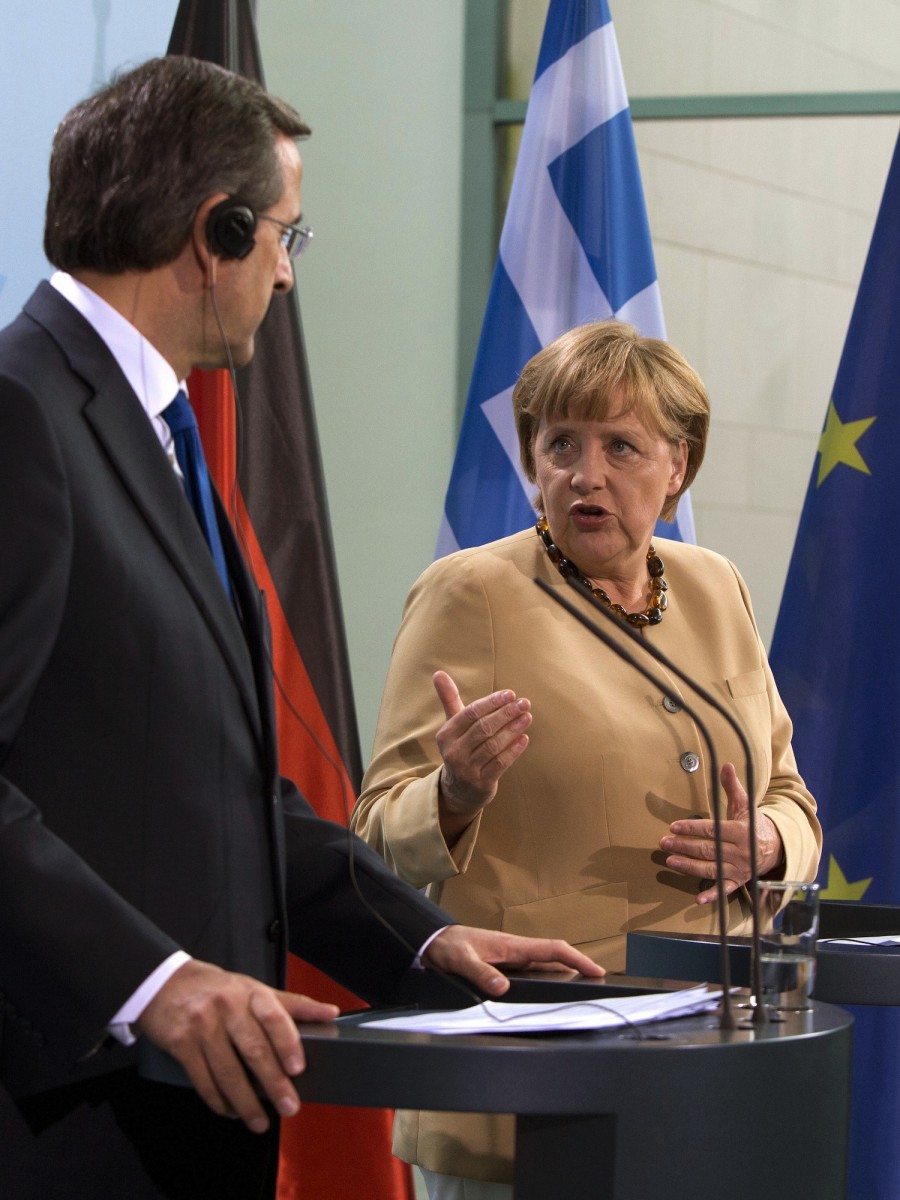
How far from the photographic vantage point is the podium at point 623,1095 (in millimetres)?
1014

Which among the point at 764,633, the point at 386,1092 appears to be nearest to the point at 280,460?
the point at 764,633

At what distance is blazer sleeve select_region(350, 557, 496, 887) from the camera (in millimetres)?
1877

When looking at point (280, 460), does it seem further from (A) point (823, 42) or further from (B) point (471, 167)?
(A) point (823, 42)

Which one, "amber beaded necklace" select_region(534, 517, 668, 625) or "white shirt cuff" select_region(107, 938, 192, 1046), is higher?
"amber beaded necklace" select_region(534, 517, 668, 625)

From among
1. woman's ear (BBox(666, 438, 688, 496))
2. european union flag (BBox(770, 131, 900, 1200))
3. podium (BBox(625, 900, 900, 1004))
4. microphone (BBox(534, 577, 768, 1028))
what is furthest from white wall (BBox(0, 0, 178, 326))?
microphone (BBox(534, 577, 768, 1028))

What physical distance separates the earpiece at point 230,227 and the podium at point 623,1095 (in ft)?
2.17

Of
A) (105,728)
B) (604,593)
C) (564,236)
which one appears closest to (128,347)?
(105,728)

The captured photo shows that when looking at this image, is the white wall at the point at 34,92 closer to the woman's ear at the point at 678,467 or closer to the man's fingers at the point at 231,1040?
the woman's ear at the point at 678,467

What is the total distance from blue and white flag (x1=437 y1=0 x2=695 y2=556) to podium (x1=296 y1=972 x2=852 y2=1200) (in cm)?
205

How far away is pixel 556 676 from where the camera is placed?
2.01 m

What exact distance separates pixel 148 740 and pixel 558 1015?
1.25 ft

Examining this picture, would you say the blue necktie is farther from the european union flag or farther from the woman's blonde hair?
the european union flag

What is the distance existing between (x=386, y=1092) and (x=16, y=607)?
429mm

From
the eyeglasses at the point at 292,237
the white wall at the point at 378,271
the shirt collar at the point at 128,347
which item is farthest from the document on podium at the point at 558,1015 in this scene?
the white wall at the point at 378,271
